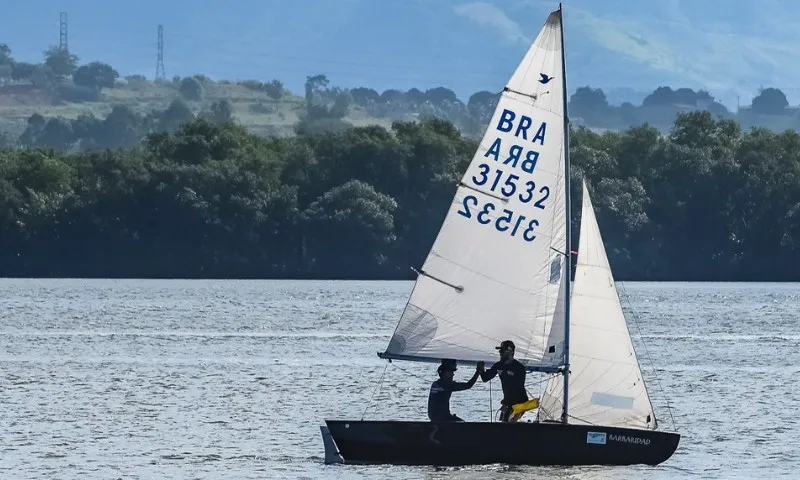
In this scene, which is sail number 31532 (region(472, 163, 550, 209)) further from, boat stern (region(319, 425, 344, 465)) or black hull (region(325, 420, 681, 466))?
boat stern (region(319, 425, 344, 465))

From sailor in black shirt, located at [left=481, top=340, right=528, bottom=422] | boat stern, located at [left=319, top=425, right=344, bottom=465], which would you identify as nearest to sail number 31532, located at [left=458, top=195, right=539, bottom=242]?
sailor in black shirt, located at [left=481, top=340, right=528, bottom=422]

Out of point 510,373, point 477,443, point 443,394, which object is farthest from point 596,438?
point 443,394

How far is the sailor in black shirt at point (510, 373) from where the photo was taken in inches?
1284

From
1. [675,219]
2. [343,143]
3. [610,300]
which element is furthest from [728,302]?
[610,300]

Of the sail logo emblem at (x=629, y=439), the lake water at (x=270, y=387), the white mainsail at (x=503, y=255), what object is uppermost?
the white mainsail at (x=503, y=255)

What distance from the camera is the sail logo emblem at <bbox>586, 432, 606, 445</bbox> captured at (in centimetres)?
3272

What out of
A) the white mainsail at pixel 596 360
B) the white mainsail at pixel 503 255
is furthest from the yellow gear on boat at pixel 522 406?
the white mainsail at pixel 596 360

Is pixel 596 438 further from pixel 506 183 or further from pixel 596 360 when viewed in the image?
pixel 506 183

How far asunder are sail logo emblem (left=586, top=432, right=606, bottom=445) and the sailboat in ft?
0.06

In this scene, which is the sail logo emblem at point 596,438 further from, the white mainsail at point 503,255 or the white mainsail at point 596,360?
the white mainsail at point 503,255

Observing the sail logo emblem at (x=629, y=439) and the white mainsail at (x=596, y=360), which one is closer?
the sail logo emblem at (x=629, y=439)

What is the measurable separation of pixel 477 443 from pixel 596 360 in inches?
118

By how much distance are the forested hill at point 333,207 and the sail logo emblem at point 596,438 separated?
9853cm

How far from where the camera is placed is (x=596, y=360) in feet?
111
